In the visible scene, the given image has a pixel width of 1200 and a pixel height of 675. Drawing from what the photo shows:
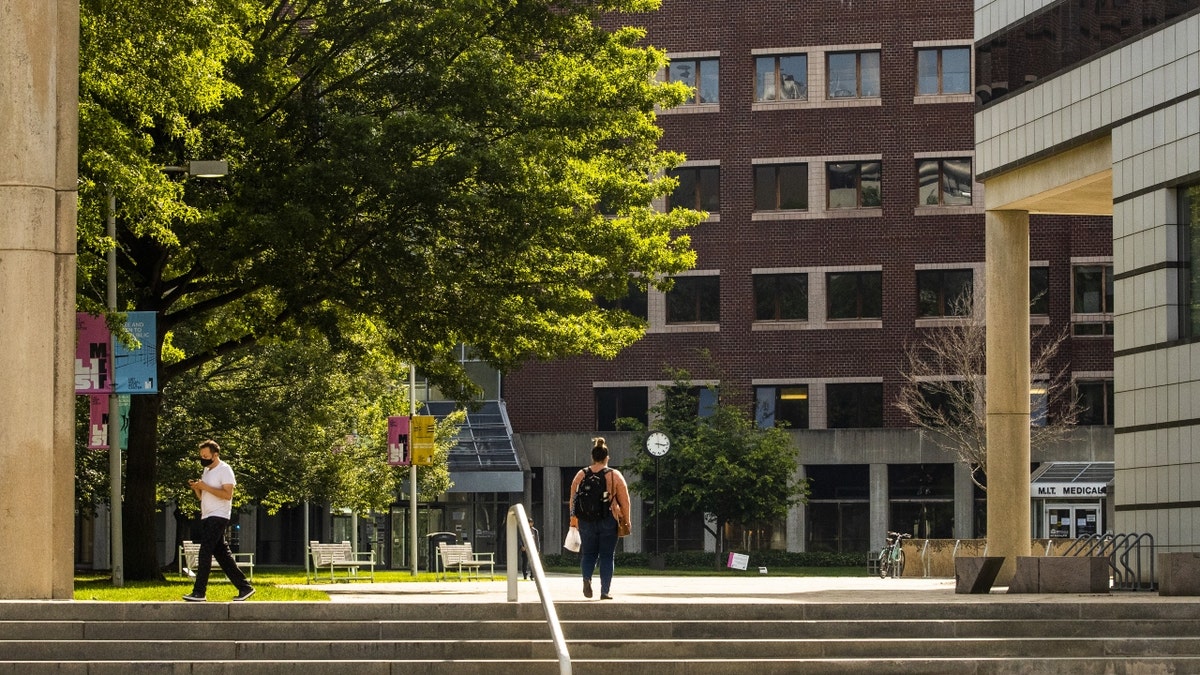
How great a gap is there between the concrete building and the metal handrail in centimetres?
1057

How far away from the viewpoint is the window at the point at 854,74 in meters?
59.7

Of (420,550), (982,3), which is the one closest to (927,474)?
(420,550)

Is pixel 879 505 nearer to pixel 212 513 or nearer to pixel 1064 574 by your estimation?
pixel 1064 574

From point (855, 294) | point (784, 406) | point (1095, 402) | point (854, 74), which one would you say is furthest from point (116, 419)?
point (1095, 402)

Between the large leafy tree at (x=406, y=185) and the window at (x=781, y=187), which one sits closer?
the large leafy tree at (x=406, y=185)

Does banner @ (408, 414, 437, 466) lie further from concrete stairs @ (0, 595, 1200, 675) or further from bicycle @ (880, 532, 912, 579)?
concrete stairs @ (0, 595, 1200, 675)

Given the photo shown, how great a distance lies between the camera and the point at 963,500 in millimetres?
58219

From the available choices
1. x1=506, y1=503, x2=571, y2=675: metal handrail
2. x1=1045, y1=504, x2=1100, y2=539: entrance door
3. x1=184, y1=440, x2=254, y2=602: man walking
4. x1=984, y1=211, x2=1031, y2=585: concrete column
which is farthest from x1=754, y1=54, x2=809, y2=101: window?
x1=506, y1=503, x2=571, y2=675: metal handrail

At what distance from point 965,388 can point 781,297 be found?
749 centimetres

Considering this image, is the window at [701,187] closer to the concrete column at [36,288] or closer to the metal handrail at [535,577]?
the concrete column at [36,288]

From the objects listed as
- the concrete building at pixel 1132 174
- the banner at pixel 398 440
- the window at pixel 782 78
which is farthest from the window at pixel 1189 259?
the window at pixel 782 78

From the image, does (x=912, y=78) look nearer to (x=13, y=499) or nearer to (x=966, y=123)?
(x=966, y=123)

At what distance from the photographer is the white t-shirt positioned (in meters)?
18.0

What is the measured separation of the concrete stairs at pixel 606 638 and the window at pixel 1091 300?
43271mm
